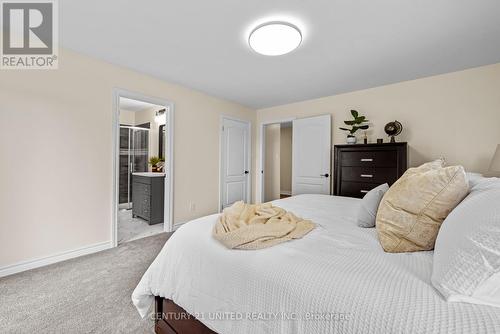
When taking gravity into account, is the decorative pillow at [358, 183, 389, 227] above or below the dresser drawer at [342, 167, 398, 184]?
below

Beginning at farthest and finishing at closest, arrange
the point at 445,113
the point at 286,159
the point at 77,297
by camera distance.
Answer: the point at 286,159 < the point at 445,113 < the point at 77,297

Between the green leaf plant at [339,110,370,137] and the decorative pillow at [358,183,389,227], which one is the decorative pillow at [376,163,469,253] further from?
the green leaf plant at [339,110,370,137]

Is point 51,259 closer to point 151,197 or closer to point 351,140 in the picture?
point 151,197

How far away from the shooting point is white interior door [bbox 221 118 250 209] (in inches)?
168

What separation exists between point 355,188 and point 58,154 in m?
3.65

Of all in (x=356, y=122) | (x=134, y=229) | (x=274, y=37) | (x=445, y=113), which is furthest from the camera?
(x=134, y=229)

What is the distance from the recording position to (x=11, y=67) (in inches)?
83.2

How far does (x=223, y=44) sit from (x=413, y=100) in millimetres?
2784

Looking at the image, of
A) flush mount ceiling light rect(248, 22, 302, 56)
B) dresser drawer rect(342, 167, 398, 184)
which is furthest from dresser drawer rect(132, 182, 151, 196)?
dresser drawer rect(342, 167, 398, 184)

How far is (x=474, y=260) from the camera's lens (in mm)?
656

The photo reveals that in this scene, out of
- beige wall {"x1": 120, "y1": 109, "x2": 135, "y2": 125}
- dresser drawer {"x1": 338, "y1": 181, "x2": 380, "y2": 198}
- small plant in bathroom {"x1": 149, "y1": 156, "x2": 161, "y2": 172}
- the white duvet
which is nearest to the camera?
the white duvet

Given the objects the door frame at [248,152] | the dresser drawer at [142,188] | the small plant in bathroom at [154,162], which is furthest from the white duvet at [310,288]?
the small plant in bathroom at [154,162]

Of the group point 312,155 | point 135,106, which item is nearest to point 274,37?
point 312,155

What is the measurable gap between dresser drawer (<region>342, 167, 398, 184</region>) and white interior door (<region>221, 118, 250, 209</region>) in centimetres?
212
